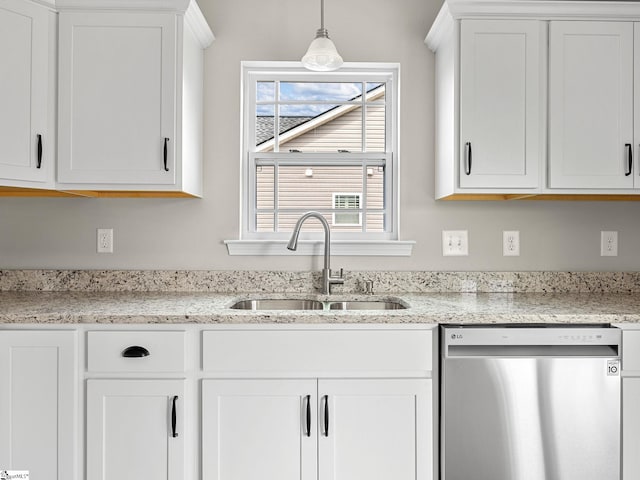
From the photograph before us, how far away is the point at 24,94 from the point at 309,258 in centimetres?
138

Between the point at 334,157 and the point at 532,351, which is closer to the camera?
the point at 532,351

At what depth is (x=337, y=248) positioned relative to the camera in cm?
233

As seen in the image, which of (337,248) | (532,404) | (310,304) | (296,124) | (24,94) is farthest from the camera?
(296,124)

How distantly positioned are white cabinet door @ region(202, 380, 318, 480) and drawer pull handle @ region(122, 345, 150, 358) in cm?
24

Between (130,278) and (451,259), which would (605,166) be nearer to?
(451,259)

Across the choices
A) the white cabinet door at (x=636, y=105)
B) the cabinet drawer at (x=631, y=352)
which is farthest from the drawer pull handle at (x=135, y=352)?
the white cabinet door at (x=636, y=105)

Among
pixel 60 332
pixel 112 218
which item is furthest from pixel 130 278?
pixel 60 332

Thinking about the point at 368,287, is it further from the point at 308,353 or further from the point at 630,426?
the point at 630,426

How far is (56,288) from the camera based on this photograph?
228 cm

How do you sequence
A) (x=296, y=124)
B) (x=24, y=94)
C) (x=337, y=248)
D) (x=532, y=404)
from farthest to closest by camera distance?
(x=296, y=124)
(x=337, y=248)
(x=24, y=94)
(x=532, y=404)

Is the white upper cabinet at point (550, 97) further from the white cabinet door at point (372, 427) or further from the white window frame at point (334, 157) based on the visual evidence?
the white cabinet door at point (372, 427)

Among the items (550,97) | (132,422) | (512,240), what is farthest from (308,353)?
(550,97)

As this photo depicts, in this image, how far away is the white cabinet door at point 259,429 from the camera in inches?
66.1

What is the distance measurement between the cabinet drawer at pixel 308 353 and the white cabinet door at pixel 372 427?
0.06 metres
